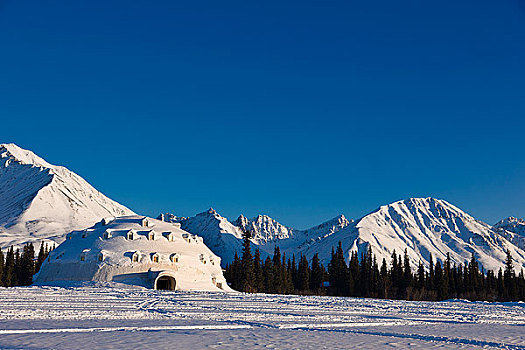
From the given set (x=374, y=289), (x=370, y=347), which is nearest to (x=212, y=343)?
(x=370, y=347)

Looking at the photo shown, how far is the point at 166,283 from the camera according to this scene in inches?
2357

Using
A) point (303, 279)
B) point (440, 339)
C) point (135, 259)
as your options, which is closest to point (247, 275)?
point (303, 279)

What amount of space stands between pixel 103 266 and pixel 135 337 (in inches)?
1780

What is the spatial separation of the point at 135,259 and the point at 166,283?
215 inches

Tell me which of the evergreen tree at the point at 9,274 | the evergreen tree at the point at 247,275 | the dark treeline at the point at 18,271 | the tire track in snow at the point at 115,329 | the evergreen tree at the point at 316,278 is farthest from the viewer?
the evergreen tree at the point at 316,278

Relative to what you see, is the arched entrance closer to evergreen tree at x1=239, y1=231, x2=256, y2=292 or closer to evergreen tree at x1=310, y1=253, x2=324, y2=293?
evergreen tree at x1=239, y1=231, x2=256, y2=292

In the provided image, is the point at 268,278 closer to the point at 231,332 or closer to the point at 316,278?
the point at 316,278

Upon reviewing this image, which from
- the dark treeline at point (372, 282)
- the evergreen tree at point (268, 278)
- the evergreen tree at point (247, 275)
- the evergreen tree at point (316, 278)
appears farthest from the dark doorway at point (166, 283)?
the evergreen tree at point (316, 278)

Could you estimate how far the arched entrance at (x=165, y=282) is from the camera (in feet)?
188

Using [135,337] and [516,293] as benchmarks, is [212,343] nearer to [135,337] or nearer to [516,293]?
[135,337]

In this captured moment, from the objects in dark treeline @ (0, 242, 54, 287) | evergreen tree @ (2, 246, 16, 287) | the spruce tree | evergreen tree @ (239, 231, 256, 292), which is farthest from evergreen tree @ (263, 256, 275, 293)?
evergreen tree @ (2, 246, 16, 287)

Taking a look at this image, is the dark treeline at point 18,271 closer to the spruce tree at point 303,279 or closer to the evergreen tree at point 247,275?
the evergreen tree at point 247,275

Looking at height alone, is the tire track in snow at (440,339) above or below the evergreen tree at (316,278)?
below

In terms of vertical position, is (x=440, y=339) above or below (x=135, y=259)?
below
